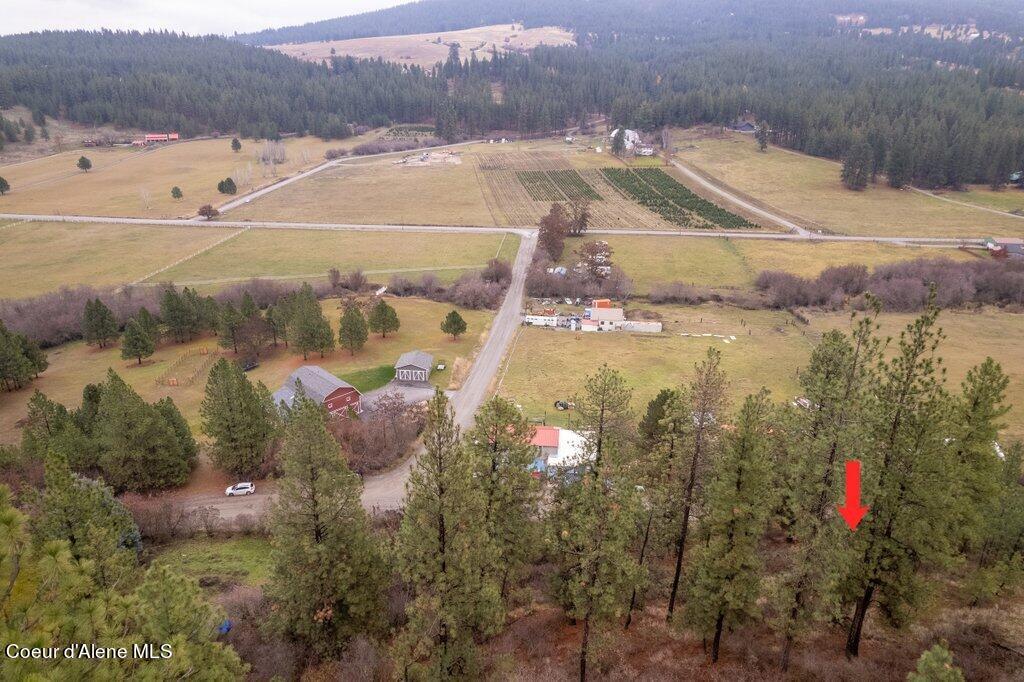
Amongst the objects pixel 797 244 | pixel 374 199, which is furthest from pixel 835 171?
pixel 374 199

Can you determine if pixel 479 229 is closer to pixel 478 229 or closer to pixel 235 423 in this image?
pixel 478 229

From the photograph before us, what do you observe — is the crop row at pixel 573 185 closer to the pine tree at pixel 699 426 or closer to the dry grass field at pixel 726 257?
the dry grass field at pixel 726 257

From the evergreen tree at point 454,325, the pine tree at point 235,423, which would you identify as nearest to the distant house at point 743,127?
the evergreen tree at point 454,325

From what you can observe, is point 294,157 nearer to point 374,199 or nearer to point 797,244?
point 374,199

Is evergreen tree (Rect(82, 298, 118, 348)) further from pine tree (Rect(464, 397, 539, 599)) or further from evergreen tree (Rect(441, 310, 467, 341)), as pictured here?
pine tree (Rect(464, 397, 539, 599))

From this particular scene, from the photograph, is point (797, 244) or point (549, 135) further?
point (549, 135)

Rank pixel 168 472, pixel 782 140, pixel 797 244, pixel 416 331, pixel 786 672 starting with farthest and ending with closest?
pixel 782 140 → pixel 797 244 → pixel 416 331 → pixel 168 472 → pixel 786 672

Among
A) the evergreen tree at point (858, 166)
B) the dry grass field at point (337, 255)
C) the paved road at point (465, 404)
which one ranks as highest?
the evergreen tree at point (858, 166)

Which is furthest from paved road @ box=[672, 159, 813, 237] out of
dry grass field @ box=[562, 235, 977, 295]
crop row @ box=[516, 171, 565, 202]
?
crop row @ box=[516, 171, 565, 202]
